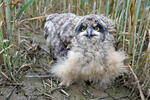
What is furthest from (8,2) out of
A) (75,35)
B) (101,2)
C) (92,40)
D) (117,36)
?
(117,36)

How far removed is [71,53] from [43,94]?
620 mm

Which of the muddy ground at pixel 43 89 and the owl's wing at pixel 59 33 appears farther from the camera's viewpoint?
the owl's wing at pixel 59 33

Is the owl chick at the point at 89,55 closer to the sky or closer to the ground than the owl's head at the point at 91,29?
closer to the ground

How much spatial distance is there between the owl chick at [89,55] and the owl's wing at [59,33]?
0.02 meters

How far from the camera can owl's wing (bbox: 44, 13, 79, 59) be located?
287cm

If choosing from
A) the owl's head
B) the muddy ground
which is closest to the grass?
the muddy ground

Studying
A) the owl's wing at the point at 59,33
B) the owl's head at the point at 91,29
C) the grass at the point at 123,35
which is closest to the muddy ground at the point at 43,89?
the grass at the point at 123,35

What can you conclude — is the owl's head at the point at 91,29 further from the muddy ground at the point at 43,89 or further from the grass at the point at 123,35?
the muddy ground at the point at 43,89

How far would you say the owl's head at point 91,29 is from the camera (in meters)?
2.43

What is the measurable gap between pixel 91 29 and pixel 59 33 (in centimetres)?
78

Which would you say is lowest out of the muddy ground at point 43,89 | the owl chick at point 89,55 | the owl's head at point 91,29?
the muddy ground at point 43,89

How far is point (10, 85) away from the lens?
99.3 inches

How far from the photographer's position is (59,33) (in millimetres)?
3072

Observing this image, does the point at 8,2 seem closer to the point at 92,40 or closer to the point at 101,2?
the point at 92,40
